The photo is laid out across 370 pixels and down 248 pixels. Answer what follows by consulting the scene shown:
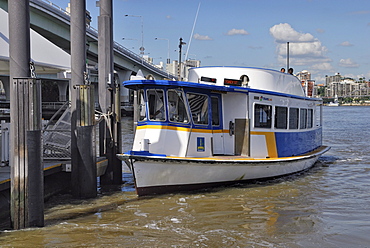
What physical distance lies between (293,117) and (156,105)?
219 inches

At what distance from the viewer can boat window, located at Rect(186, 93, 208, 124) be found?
1223cm

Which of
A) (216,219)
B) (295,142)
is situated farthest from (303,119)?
(216,219)

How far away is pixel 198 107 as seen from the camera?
40.6ft

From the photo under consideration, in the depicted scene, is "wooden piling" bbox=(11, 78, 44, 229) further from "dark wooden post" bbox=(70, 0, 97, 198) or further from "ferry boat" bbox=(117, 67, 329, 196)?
"ferry boat" bbox=(117, 67, 329, 196)

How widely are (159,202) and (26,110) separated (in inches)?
179

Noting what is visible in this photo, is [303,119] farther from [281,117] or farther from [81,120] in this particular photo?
[81,120]

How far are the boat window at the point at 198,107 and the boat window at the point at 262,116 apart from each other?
5.83 feet

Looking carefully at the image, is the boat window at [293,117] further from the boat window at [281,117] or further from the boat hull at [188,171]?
the boat hull at [188,171]

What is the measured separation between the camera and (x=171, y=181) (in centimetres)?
1185

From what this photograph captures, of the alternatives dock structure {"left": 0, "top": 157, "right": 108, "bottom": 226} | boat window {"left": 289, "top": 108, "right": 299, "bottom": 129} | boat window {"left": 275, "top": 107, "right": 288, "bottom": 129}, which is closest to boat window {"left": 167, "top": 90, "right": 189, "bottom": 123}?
dock structure {"left": 0, "top": 157, "right": 108, "bottom": 226}

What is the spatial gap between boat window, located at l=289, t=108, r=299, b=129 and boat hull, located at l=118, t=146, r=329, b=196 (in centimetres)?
211

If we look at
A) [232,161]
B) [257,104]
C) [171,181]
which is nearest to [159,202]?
[171,181]

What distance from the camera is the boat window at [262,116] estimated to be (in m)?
13.6

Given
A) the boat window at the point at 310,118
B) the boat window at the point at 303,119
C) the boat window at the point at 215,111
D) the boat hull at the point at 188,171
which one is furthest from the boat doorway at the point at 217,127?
the boat window at the point at 310,118
